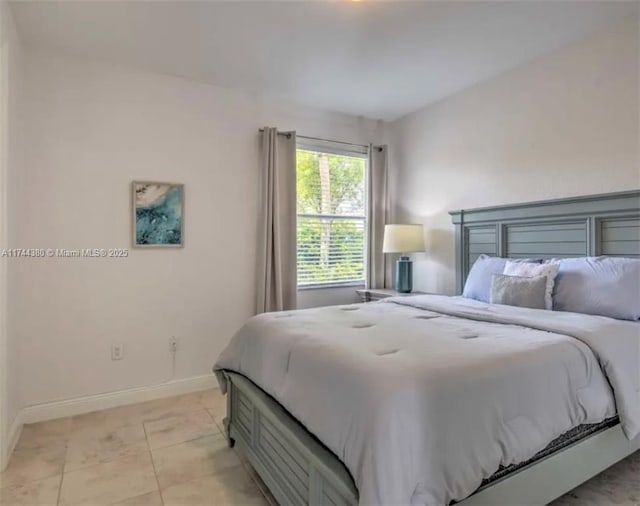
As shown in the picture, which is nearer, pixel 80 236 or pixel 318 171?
pixel 80 236

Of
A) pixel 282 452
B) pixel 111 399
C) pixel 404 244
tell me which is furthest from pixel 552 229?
pixel 111 399

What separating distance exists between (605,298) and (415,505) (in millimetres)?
1739

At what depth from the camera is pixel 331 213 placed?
4051 millimetres

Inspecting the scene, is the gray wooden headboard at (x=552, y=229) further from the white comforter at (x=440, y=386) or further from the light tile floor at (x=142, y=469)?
the light tile floor at (x=142, y=469)

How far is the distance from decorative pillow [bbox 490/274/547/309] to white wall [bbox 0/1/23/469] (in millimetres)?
3001

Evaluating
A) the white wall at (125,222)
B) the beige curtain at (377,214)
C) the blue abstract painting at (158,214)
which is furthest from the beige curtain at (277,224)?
the beige curtain at (377,214)

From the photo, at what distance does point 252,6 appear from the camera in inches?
89.7

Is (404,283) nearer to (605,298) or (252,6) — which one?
(605,298)

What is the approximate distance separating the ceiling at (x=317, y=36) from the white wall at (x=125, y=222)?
0.91 ft


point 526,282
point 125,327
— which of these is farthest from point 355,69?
point 125,327

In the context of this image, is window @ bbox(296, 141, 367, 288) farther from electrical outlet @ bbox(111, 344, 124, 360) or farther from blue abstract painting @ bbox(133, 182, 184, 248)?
electrical outlet @ bbox(111, 344, 124, 360)

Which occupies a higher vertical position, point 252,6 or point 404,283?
point 252,6

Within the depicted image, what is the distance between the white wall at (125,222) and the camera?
275cm

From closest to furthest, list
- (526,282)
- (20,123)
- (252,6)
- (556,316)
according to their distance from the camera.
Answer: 1. (556,316)
2. (252,6)
3. (526,282)
4. (20,123)
